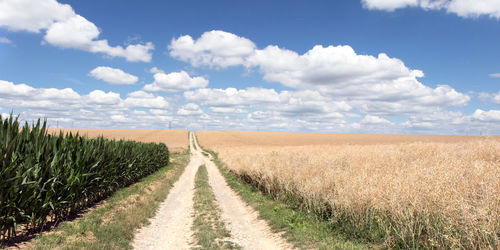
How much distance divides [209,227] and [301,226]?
3.16m

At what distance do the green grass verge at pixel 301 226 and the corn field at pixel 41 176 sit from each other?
6.92m

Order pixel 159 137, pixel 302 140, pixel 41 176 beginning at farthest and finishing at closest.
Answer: pixel 302 140 → pixel 159 137 → pixel 41 176

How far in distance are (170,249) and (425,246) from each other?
6.22 m

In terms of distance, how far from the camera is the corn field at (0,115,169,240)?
20.7ft

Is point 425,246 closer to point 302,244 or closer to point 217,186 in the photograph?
point 302,244

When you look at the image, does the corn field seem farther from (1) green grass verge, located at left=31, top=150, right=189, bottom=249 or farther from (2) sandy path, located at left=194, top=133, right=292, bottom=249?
(2) sandy path, located at left=194, top=133, right=292, bottom=249

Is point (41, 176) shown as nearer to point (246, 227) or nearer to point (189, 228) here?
point (189, 228)

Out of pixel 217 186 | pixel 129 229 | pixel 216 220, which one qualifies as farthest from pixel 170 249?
pixel 217 186

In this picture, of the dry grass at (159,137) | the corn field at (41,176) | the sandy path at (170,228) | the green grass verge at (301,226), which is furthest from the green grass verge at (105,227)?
the dry grass at (159,137)

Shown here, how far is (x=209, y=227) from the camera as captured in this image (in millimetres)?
9055

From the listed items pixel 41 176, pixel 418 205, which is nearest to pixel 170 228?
pixel 41 176

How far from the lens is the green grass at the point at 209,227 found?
747 cm

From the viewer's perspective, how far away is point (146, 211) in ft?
36.0

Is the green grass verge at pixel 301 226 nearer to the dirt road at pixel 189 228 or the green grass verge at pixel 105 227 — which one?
the dirt road at pixel 189 228
